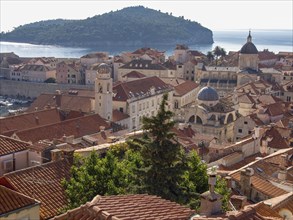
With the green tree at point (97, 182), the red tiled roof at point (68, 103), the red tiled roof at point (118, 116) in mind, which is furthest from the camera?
the red tiled roof at point (68, 103)

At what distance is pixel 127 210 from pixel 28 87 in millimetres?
A: 94145

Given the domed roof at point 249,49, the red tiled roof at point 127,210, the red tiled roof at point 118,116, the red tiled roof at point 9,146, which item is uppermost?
the domed roof at point 249,49

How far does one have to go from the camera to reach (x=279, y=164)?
→ 2742cm

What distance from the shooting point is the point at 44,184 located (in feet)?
58.8

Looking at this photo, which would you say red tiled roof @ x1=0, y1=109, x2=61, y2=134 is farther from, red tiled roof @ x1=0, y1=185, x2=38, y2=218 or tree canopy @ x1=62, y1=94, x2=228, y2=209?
red tiled roof @ x1=0, y1=185, x2=38, y2=218

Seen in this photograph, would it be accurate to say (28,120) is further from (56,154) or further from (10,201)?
(10,201)

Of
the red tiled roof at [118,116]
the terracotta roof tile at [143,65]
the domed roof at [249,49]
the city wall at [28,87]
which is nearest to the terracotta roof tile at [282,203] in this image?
the red tiled roof at [118,116]

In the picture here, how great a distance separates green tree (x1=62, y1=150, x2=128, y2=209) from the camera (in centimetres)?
1521

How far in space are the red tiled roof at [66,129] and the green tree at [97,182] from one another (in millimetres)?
21009

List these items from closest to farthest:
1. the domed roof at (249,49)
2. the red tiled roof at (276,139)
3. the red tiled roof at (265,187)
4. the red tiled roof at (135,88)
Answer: the red tiled roof at (265,187), the red tiled roof at (276,139), the red tiled roof at (135,88), the domed roof at (249,49)

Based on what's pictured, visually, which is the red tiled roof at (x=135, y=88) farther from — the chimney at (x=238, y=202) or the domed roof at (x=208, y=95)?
the chimney at (x=238, y=202)

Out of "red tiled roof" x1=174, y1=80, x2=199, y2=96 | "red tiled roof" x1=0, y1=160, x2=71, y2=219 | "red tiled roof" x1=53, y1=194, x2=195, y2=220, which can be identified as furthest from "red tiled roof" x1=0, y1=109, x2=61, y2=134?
"red tiled roof" x1=53, y1=194, x2=195, y2=220

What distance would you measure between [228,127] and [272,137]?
1491 centimetres

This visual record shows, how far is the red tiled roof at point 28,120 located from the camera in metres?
42.1
